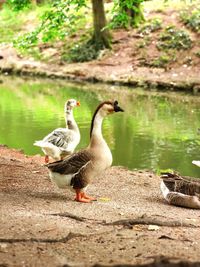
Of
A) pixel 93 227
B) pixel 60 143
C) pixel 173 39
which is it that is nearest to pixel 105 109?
pixel 93 227

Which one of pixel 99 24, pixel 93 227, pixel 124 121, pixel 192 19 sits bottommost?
pixel 124 121

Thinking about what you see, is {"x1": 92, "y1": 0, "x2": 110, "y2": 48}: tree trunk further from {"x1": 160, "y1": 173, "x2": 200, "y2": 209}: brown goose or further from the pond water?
{"x1": 160, "y1": 173, "x2": 200, "y2": 209}: brown goose

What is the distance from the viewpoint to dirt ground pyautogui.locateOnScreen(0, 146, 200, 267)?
5.59 metres

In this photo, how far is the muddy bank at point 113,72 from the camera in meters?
30.7

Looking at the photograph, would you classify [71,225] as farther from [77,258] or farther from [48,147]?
[48,147]

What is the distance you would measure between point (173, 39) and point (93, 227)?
30153mm

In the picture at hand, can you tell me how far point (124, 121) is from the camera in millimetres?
21438

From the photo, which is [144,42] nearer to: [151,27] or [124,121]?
[151,27]

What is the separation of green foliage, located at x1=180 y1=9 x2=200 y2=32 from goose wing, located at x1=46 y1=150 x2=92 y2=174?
29.2 meters

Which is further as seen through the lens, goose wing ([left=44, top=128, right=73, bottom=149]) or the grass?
the grass

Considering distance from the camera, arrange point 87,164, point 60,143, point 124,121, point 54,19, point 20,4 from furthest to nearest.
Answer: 1. point 124,121
2. point 20,4
3. point 54,19
4. point 60,143
5. point 87,164

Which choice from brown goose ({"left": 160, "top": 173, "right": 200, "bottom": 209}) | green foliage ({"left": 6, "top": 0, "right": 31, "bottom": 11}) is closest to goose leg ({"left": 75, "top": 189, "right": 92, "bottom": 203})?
brown goose ({"left": 160, "top": 173, "right": 200, "bottom": 209})

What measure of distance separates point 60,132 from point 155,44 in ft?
82.9

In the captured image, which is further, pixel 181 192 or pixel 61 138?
pixel 61 138
